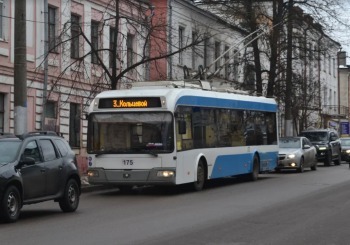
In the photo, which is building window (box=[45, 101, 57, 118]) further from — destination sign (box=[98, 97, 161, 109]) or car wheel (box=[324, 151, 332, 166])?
car wheel (box=[324, 151, 332, 166])

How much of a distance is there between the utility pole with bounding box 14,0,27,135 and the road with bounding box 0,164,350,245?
9.14 ft

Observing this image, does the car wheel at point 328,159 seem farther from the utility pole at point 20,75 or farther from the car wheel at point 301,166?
the utility pole at point 20,75

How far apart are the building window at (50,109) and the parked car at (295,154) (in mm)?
10146

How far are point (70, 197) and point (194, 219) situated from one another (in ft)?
9.79

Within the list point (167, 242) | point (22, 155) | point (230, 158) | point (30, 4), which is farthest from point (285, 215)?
point (30, 4)

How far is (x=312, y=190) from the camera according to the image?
19.8 meters

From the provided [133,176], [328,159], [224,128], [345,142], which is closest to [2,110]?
[224,128]

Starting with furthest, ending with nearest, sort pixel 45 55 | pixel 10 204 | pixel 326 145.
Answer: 1. pixel 326 145
2. pixel 45 55
3. pixel 10 204

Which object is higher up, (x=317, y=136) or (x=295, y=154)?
(x=317, y=136)

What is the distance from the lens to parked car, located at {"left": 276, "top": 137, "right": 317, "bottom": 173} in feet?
96.7

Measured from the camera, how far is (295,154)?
2950cm

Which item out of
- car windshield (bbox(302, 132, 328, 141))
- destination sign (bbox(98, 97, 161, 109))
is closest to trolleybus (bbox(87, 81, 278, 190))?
destination sign (bbox(98, 97, 161, 109))

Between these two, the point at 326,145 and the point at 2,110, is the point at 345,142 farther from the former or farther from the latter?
the point at 2,110

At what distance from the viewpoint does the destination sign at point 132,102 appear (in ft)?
59.1
